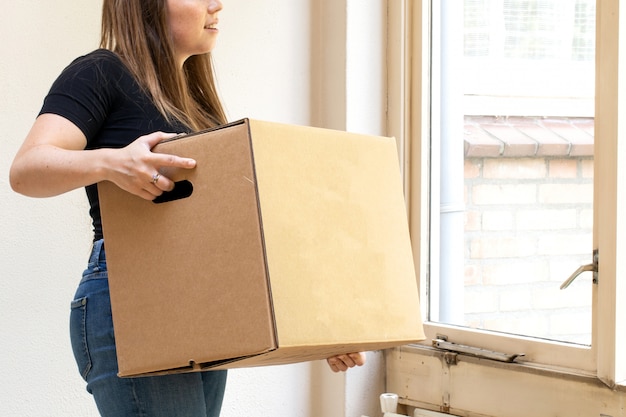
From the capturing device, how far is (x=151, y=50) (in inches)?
47.4

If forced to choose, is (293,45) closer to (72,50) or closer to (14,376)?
(72,50)

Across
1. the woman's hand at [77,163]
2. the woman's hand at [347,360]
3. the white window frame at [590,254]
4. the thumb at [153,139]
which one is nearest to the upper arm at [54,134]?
the woman's hand at [77,163]

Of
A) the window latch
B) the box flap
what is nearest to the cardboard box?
the box flap

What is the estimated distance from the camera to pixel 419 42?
2154mm

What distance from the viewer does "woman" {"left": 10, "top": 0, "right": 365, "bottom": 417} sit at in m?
0.98

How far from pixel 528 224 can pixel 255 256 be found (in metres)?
1.12

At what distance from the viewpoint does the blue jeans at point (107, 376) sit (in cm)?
106

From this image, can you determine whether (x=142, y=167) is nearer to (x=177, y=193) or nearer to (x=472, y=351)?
(x=177, y=193)

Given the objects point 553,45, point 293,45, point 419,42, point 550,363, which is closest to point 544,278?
point 550,363

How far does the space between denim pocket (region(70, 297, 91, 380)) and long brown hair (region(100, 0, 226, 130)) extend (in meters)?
0.28

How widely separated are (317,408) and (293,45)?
0.96m

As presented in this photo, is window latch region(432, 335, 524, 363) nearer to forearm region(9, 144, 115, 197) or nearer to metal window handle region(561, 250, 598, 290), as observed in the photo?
metal window handle region(561, 250, 598, 290)

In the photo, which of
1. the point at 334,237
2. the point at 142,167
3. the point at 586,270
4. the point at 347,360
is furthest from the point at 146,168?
the point at 586,270

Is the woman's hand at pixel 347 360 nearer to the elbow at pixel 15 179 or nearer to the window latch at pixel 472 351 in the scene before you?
the elbow at pixel 15 179
